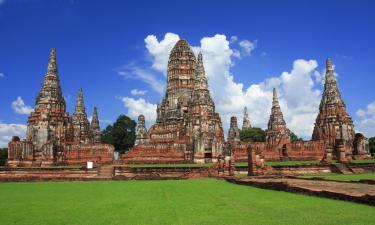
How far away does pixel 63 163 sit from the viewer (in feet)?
138

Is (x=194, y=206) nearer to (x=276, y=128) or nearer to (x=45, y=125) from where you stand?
(x=45, y=125)

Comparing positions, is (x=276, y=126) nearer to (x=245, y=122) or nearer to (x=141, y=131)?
(x=141, y=131)

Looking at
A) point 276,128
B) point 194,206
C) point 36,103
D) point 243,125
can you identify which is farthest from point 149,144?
point 243,125

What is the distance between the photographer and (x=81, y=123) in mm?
59000

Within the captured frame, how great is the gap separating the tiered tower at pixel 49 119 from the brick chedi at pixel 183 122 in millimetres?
8201

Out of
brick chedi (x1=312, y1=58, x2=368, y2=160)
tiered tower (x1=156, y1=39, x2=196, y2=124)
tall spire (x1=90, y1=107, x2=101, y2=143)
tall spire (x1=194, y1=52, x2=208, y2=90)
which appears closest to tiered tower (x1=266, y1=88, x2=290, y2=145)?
brick chedi (x1=312, y1=58, x2=368, y2=160)

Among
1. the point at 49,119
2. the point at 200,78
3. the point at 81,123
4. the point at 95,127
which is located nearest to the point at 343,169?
the point at 200,78

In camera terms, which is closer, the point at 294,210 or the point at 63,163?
the point at 294,210

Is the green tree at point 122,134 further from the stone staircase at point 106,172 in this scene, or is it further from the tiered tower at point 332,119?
the stone staircase at point 106,172

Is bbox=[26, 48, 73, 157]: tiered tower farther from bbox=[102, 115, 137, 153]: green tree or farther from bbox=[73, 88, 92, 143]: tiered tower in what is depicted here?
bbox=[102, 115, 137, 153]: green tree

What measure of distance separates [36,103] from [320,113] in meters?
34.2

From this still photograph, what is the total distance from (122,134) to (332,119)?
40.3 meters

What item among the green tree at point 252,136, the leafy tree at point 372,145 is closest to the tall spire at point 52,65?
the green tree at point 252,136

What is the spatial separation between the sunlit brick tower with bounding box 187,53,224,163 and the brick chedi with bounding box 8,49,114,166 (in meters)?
9.92
